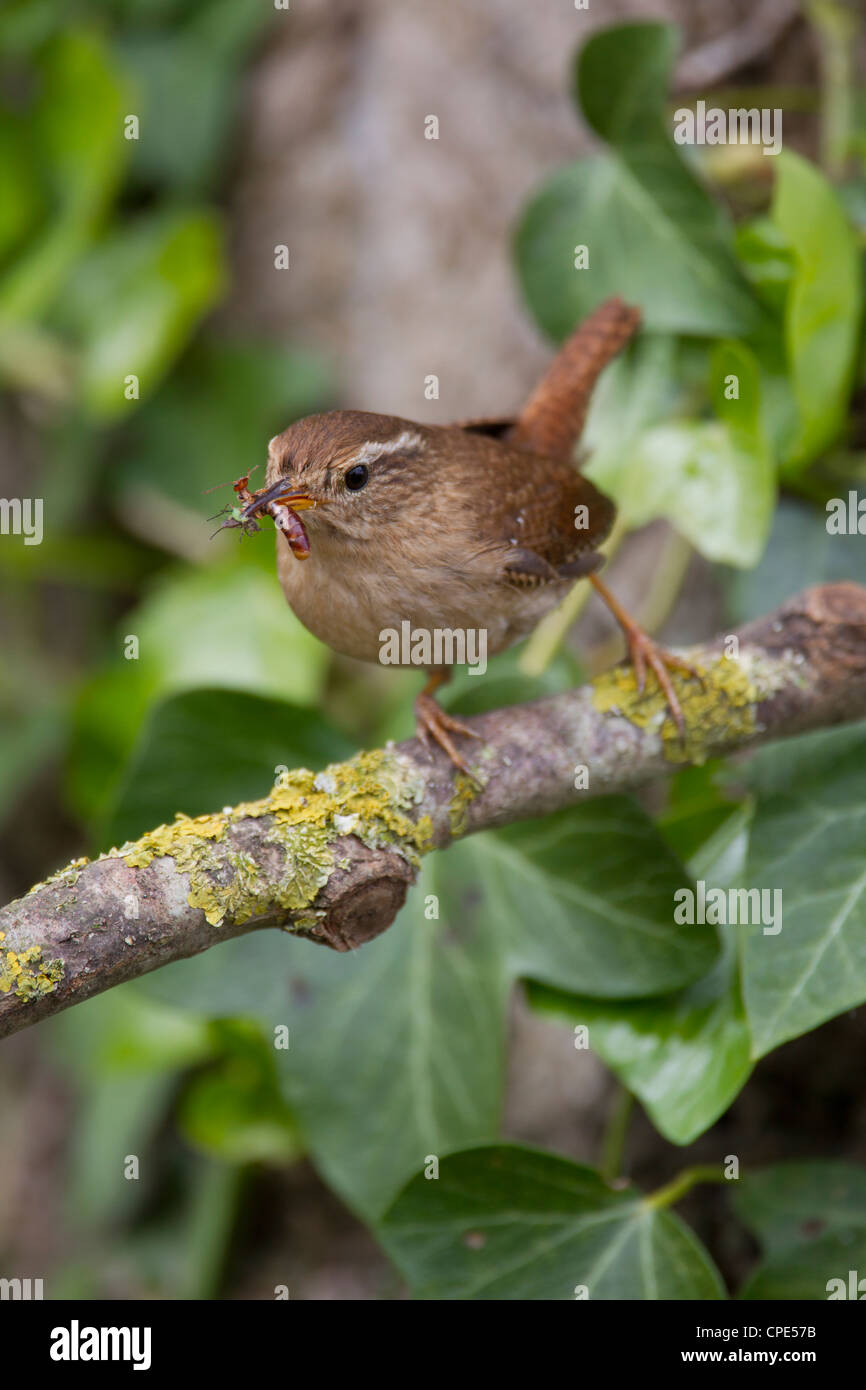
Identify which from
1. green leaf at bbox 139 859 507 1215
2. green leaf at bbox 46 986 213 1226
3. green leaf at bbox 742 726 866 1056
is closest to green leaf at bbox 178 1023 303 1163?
green leaf at bbox 46 986 213 1226

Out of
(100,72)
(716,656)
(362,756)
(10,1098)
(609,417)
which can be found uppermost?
(100,72)

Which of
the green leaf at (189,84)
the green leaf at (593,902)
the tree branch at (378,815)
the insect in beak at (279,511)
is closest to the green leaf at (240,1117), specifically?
the green leaf at (593,902)

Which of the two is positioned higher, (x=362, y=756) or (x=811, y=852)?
(x=362, y=756)

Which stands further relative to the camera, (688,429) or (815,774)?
(688,429)

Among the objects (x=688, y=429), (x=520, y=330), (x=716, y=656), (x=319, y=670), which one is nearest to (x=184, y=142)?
(x=520, y=330)

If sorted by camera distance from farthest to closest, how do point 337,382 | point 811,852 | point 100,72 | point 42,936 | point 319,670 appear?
point 337,382 → point 100,72 → point 319,670 → point 811,852 → point 42,936

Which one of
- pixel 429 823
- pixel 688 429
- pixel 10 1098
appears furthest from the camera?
pixel 10 1098

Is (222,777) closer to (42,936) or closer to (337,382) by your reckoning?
(42,936)

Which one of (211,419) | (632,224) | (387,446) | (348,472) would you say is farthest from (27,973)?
(211,419)
